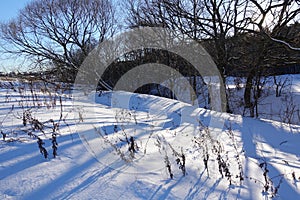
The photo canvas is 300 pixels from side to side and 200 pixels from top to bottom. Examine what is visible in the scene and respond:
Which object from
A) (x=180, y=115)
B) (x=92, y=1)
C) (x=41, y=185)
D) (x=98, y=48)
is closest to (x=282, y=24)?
(x=180, y=115)

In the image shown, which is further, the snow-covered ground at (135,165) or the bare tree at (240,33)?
the bare tree at (240,33)

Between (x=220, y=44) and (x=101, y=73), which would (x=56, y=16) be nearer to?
(x=101, y=73)

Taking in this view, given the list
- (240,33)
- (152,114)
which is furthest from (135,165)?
(240,33)

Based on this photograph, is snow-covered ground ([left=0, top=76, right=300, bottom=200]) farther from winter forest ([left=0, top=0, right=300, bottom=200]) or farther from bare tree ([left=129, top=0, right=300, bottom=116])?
bare tree ([left=129, top=0, right=300, bottom=116])

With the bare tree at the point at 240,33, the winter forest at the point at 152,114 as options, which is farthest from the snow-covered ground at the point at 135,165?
the bare tree at the point at 240,33

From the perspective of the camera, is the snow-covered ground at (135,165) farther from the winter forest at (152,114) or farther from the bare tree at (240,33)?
the bare tree at (240,33)

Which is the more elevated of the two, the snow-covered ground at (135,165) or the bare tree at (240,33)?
the bare tree at (240,33)

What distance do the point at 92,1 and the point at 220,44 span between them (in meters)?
6.72

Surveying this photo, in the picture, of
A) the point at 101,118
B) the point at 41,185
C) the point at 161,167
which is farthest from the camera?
the point at 101,118

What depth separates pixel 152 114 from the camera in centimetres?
399

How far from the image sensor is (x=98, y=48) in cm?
1069

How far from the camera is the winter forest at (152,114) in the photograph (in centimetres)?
165

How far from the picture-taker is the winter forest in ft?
5.43

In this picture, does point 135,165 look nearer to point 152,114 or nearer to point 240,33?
point 152,114
